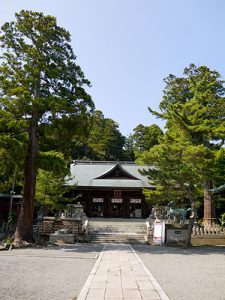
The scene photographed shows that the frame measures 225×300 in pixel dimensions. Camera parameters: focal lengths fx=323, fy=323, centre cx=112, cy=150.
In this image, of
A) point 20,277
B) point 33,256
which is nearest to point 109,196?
point 33,256

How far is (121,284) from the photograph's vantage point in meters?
8.45

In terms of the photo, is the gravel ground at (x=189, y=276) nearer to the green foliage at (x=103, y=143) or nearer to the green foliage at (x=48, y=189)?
the green foliage at (x=48, y=189)

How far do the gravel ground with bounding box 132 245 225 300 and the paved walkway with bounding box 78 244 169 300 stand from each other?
39 cm

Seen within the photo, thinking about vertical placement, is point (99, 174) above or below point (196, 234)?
above

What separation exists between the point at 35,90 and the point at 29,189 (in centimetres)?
587

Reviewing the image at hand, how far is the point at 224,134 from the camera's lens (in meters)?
21.7

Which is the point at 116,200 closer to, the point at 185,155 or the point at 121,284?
the point at 185,155

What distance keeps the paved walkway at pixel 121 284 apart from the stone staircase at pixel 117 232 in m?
11.6

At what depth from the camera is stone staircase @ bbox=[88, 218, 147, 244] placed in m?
23.4

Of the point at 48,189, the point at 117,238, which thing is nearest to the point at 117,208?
the point at 117,238

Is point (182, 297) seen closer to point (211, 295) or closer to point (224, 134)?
point (211, 295)

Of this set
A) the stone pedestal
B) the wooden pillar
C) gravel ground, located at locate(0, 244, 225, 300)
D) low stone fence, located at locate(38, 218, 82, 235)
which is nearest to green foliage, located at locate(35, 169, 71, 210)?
low stone fence, located at locate(38, 218, 82, 235)

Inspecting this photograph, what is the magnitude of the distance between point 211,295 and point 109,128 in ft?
199

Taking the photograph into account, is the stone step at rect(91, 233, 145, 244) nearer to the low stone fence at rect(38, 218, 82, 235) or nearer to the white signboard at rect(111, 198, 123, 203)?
the low stone fence at rect(38, 218, 82, 235)
